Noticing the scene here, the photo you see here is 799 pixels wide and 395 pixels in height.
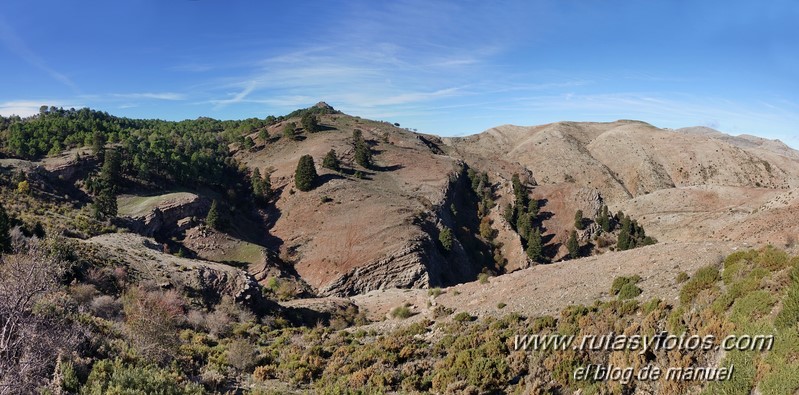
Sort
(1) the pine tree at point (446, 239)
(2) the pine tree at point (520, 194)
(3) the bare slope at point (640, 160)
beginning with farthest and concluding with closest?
(3) the bare slope at point (640, 160), (2) the pine tree at point (520, 194), (1) the pine tree at point (446, 239)

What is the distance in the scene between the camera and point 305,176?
60031mm

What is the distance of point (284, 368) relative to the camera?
60.5 feet

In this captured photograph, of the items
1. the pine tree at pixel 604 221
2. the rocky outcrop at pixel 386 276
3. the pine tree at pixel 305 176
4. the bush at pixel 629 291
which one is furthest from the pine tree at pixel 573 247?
the bush at pixel 629 291

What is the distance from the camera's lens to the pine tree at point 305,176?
59.8 meters

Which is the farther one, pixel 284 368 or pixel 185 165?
pixel 185 165

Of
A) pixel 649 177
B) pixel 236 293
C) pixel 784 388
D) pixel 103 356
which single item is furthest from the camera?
pixel 649 177

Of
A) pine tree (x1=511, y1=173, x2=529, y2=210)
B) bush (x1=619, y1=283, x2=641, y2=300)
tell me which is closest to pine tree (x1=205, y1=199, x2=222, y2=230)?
bush (x1=619, y1=283, x2=641, y2=300)

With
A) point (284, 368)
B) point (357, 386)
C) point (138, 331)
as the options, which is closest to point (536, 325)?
point (357, 386)

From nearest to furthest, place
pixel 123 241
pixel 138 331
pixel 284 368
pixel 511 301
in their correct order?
pixel 138 331
pixel 284 368
pixel 511 301
pixel 123 241

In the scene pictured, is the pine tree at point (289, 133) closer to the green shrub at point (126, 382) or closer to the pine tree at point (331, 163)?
the pine tree at point (331, 163)

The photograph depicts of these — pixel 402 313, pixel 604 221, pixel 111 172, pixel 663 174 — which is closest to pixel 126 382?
pixel 402 313

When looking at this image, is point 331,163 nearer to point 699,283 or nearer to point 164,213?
point 164,213

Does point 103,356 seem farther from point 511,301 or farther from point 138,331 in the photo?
point 511,301

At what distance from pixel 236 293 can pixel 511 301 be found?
19.6m
